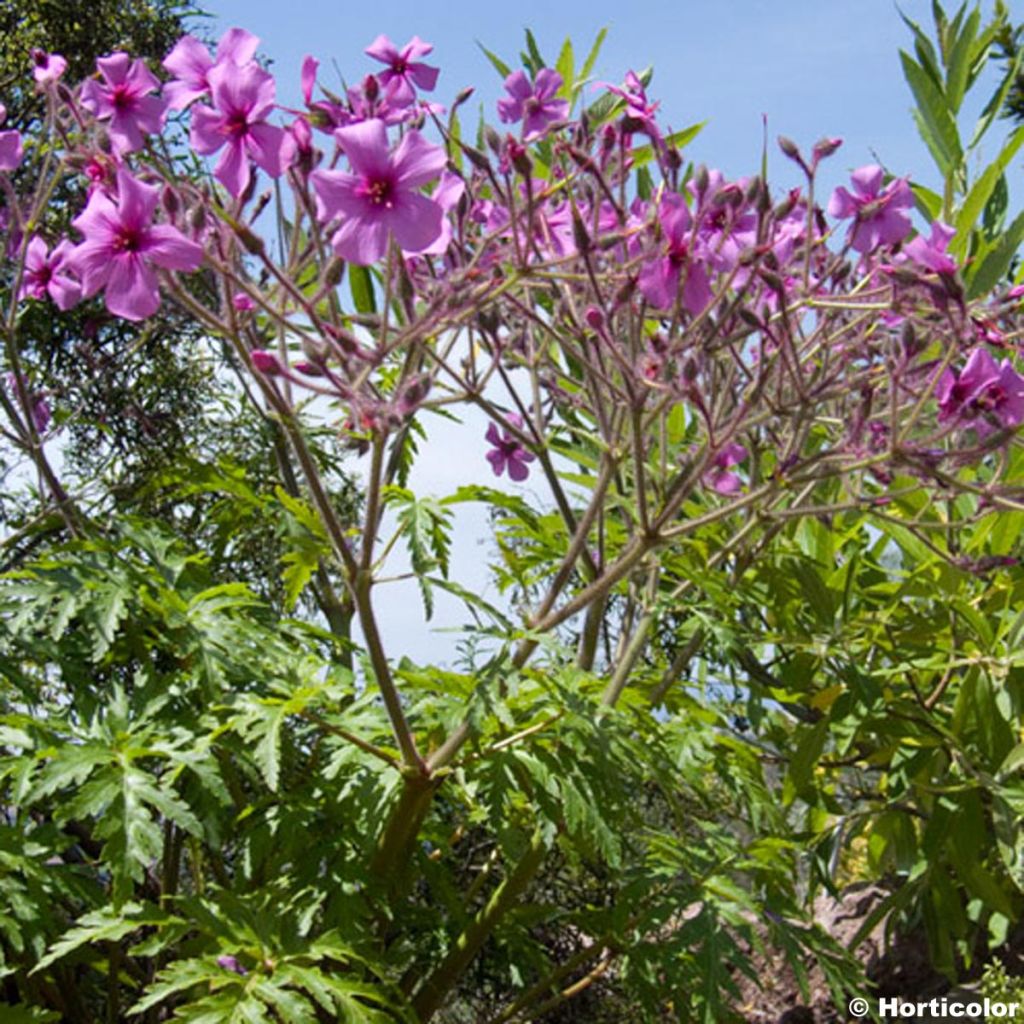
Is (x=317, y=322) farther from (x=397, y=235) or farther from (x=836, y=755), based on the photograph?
(x=836, y=755)

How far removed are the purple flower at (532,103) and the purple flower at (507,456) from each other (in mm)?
662

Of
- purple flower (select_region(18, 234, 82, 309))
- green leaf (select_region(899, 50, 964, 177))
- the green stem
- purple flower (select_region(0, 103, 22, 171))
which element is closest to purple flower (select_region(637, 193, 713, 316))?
the green stem

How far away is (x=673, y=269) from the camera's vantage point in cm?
214

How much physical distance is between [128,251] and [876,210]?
1.22 meters

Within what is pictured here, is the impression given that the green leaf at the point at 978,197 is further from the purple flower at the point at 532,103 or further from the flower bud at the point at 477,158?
the flower bud at the point at 477,158

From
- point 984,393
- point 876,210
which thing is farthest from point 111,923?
point 876,210

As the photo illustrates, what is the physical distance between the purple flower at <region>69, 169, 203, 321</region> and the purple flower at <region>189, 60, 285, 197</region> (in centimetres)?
12

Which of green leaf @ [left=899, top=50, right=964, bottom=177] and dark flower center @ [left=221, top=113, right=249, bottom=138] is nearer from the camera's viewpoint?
dark flower center @ [left=221, top=113, right=249, bottom=138]

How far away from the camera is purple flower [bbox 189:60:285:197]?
1.94 meters

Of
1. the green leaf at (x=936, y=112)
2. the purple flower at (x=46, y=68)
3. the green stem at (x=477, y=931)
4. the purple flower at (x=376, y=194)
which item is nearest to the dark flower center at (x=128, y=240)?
the purple flower at (x=376, y=194)

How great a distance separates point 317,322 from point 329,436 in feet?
5.35

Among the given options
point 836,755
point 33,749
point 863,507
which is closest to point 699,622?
point 863,507

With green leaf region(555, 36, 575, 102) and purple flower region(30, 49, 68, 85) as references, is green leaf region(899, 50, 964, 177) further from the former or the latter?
purple flower region(30, 49, 68, 85)

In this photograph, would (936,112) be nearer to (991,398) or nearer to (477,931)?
(991,398)
